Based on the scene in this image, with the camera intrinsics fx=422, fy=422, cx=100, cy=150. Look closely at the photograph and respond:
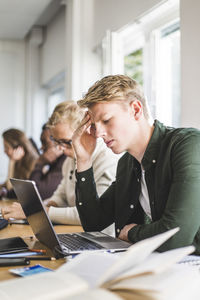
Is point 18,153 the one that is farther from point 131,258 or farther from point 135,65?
point 131,258

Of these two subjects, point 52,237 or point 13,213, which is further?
point 13,213

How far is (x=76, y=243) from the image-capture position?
1.40 m

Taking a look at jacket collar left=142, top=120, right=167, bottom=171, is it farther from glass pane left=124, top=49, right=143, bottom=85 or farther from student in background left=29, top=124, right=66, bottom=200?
glass pane left=124, top=49, right=143, bottom=85

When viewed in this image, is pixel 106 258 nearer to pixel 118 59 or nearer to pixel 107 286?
pixel 107 286

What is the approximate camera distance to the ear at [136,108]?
153cm

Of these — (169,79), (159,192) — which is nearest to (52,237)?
(159,192)

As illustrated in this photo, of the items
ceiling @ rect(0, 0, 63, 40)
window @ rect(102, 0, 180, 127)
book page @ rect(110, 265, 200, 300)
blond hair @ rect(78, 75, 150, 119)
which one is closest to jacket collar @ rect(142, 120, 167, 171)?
blond hair @ rect(78, 75, 150, 119)

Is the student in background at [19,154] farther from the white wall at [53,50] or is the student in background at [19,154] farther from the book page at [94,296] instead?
the book page at [94,296]

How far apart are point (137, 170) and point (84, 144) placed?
1.02ft

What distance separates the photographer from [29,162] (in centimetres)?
404

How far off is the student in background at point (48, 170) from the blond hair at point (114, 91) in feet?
5.61

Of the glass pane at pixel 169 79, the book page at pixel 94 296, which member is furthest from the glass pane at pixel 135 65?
the book page at pixel 94 296

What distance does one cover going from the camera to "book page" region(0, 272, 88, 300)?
61cm

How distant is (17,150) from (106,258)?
3.30m
